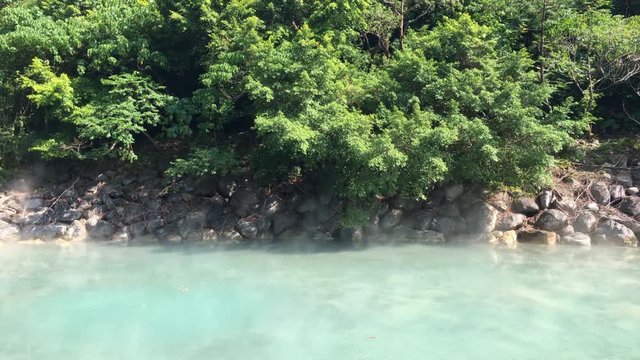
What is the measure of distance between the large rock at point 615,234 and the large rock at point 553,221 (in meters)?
0.67

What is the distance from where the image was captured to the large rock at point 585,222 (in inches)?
439

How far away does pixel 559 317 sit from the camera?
7160 millimetres

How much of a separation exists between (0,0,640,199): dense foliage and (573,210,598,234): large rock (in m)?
1.22

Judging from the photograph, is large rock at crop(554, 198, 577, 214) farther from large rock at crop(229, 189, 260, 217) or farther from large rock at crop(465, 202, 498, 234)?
large rock at crop(229, 189, 260, 217)

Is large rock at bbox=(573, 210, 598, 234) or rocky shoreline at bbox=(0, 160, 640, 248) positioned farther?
rocky shoreline at bbox=(0, 160, 640, 248)

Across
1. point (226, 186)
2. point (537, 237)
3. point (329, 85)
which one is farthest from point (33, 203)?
point (537, 237)

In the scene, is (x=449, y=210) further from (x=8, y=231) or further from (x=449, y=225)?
(x=8, y=231)

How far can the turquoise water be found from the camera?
247 inches

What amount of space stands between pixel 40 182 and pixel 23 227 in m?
1.57

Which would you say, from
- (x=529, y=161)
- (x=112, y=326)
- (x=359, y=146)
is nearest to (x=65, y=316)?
(x=112, y=326)

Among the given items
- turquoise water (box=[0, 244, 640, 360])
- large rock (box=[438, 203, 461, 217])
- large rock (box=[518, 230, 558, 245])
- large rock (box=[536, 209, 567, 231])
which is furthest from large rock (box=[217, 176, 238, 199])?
large rock (box=[536, 209, 567, 231])

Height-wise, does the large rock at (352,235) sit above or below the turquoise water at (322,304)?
above

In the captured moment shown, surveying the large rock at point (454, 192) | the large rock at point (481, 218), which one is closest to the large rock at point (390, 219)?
the large rock at point (454, 192)

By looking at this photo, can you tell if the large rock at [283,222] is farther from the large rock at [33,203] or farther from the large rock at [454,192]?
the large rock at [33,203]
